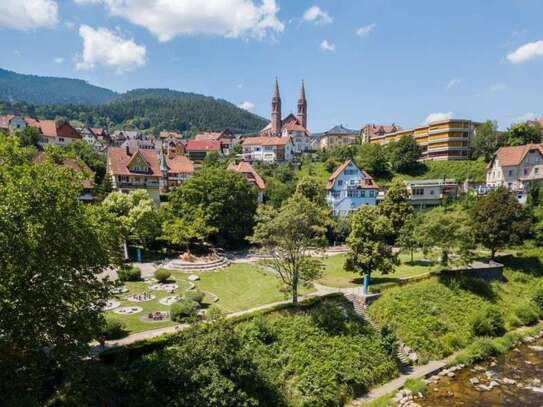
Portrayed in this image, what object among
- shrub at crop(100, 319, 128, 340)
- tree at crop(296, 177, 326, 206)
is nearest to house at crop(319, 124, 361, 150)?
tree at crop(296, 177, 326, 206)

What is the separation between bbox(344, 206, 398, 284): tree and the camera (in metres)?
30.7

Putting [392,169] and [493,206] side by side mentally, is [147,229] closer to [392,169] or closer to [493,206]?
[493,206]

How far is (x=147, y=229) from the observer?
41.2 m

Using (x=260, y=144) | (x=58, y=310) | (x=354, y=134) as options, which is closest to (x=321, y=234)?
(x=58, y=310)

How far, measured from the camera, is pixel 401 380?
23969mm

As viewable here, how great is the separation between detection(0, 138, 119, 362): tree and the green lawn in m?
22.8

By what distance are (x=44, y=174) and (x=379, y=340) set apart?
76.2 feet

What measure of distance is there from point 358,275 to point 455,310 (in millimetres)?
8929

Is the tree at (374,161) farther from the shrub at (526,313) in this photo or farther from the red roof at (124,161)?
the shrub at (526,313)

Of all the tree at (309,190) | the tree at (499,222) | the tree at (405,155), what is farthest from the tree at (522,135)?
the tree at (309,190)

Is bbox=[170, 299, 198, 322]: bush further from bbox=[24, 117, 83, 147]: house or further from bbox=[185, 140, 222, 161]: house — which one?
bbox=[185, 140, 222, 161]: house

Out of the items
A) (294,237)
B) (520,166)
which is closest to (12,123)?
(294,237)

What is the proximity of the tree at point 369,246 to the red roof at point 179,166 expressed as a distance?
49.8 meters

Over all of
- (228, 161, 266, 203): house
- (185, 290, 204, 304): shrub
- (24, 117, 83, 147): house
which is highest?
(24, 117, 83, 147): house
